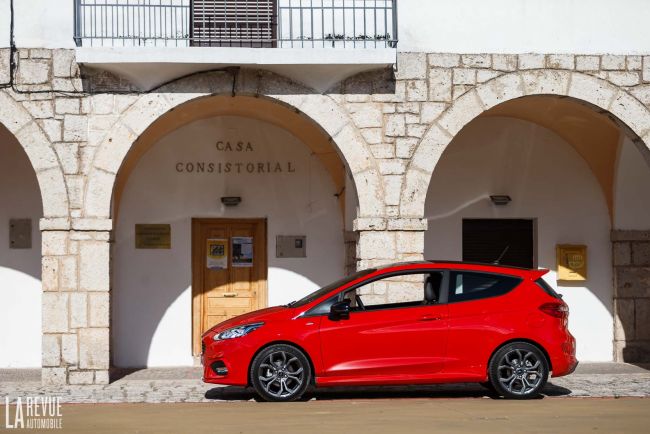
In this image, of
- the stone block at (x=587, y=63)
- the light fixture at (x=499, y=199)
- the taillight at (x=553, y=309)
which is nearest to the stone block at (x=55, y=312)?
the taillight at (x=553, y=309)

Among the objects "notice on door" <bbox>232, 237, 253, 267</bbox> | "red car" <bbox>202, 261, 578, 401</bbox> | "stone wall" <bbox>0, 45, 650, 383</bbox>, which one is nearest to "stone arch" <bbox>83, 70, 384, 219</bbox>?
"stone wall" <bbox>0, 45, 650, 383</bbox>

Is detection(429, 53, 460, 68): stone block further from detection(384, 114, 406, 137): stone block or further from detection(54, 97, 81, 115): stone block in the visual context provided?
detection(54, 97, 81, 115): stone block

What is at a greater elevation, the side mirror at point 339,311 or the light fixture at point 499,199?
the light fixture at point 499,199

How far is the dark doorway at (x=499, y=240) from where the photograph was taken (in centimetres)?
1673

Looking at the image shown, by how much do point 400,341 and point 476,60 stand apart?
4.16 meters

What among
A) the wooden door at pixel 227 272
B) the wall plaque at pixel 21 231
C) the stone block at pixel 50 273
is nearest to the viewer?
the stone block at pixel 50 273

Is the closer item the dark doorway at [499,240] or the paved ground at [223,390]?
the paved ground at [223,390]

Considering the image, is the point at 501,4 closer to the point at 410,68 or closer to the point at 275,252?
the point at 410,68

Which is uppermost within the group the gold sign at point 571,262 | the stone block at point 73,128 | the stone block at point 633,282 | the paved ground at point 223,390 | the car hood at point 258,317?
the stone block at point 73,128

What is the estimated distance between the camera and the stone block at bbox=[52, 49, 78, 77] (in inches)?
539

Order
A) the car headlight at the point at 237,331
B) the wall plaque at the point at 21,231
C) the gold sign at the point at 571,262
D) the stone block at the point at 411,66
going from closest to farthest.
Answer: the car headlight at the point at 237,331
the stone block at the point at 411,66
the wall plaque at the point at 21,231
the gold sign at the point at 571,262

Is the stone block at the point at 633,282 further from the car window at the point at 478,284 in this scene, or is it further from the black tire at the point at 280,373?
the black tire at the point at 280,373

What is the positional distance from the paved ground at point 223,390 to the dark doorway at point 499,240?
2595mm

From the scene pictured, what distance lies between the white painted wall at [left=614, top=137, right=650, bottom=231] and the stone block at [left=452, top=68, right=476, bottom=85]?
3.36 m
